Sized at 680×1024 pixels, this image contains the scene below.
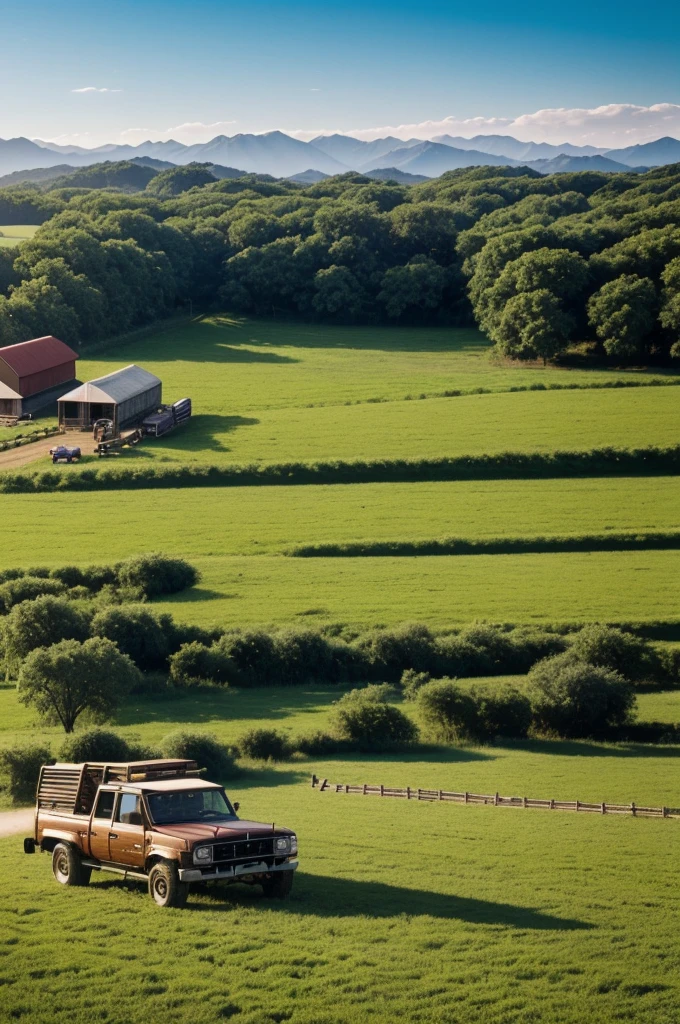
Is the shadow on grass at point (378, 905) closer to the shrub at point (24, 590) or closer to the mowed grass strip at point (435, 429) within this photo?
the shrub at point (24, 590)

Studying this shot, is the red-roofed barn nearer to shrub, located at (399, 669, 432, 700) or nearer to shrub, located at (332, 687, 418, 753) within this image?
shrub, located at (399, 669, 432, 700)

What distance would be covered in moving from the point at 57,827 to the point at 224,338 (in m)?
114

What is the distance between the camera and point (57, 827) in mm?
21078

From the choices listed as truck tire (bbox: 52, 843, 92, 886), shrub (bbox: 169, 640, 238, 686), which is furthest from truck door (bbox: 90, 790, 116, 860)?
shrub (bbox: 169, 640, 238, 686)

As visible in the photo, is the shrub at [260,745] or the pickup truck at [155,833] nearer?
the pickup truck at [155,833]

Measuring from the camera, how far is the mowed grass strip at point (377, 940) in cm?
1499

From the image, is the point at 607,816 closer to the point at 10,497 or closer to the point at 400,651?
the point at 400,651

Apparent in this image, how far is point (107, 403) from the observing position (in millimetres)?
86125

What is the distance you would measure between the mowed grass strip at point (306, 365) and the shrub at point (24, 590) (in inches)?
1443

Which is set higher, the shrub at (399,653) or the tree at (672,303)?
the tree at (672,303)

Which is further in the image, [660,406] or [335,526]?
[660,406]

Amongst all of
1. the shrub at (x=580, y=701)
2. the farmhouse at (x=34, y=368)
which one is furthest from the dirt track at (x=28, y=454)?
the shrub at (x=580, y=701)

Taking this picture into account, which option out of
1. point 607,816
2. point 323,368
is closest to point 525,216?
point 323,368

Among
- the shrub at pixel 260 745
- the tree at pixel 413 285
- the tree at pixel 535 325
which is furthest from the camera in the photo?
the tree at pixel 413 285
